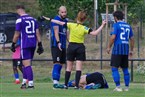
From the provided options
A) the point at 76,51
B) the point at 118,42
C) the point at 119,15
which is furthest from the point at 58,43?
the point at 119,15

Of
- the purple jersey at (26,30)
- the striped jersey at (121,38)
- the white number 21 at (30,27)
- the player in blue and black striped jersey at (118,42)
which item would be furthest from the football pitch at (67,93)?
the white number 21 at (30,27)

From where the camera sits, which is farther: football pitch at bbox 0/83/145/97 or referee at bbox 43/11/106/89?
referee at bbox 43/11/106/89

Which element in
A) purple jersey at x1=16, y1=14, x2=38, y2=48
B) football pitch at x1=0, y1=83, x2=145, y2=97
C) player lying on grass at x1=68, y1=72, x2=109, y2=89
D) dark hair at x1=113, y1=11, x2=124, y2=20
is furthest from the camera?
player lying on grass at x1=68, y1=72, x2=109, y2=89

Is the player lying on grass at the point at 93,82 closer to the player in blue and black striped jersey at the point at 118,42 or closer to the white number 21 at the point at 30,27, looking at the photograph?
the player in blue and black striped jersey at the point at 118,42

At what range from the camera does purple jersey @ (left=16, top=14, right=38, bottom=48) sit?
16.6m

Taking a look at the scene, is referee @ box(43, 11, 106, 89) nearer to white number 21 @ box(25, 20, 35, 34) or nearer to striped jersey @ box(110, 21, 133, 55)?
white number 21 @ box(25, 20, 35, 34)

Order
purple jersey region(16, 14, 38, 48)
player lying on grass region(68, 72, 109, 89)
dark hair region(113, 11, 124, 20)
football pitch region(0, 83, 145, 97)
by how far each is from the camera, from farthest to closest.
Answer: player lying on grass region(68, 72, 109, 89), purple jersey region(16, 14, 38, 48), dark hair region(113, 11, 124, 20), football pitch region(0, 83, 145, 97)

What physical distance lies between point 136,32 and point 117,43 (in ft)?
49.3

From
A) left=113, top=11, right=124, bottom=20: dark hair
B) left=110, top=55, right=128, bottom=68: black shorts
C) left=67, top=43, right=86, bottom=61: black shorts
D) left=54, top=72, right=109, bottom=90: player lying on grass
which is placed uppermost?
left=113, top=11, right=124, bottom=20: dark hair

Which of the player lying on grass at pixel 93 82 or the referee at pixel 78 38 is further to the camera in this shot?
the player lying on grass at pixel 93 82

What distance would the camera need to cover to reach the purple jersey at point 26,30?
1659 cm

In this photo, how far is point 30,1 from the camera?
145 feet

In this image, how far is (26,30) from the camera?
1661 cm

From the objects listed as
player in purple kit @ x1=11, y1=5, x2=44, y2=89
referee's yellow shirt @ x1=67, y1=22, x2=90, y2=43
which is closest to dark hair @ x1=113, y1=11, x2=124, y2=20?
referee's yellow shirt @ x1=67, y1=22, x2=90, y2=43
